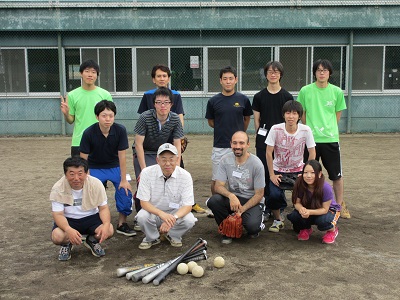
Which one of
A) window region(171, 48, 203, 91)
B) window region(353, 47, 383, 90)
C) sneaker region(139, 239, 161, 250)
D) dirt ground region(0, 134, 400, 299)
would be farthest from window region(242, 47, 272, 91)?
sneaker region(139, 239, 161, 250)

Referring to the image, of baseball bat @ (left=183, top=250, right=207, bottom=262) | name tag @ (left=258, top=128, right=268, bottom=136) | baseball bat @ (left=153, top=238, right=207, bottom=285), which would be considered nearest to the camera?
baseball bat @ (left=153, top=238, right=207, bottom=285)

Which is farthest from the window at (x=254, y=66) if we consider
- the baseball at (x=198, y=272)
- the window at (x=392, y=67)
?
the baseball at (x=198, y=272)

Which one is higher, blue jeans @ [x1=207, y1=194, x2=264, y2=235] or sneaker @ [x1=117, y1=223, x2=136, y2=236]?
blue jeans @ [x1=207, y1=194, x2=264, y2=235]

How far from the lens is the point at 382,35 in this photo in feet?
45.4

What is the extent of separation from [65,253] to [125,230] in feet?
2.92

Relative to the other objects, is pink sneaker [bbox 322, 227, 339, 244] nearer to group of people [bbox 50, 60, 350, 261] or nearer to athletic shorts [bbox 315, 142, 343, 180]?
group of people [bbox 50, 60, 350, 261]

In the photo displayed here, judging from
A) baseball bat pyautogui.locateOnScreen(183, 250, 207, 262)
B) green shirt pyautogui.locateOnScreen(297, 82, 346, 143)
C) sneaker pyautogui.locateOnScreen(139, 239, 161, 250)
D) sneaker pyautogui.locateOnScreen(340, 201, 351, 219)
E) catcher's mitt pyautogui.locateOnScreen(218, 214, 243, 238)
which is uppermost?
green shirt pyautogui.locateOnScreen(297, 82, 346, 143)

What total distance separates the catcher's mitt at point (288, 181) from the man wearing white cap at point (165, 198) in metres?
1.09

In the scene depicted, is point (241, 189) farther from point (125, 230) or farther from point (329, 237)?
point (125, 230)

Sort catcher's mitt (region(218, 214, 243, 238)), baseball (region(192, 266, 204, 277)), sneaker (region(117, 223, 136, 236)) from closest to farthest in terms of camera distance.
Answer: baseball (region(192, 266, 204, 277))
catcher's mitt (region(218, 214, 243, 238))
sneaker (region(117, 223, 136, 236))

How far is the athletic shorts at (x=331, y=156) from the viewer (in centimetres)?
556

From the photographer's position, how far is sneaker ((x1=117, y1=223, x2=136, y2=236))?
16.7 ft

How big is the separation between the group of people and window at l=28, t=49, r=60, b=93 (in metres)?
9.34

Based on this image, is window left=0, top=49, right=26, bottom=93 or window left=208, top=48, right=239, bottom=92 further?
window left=0, top=49, right=26, bottom=93
